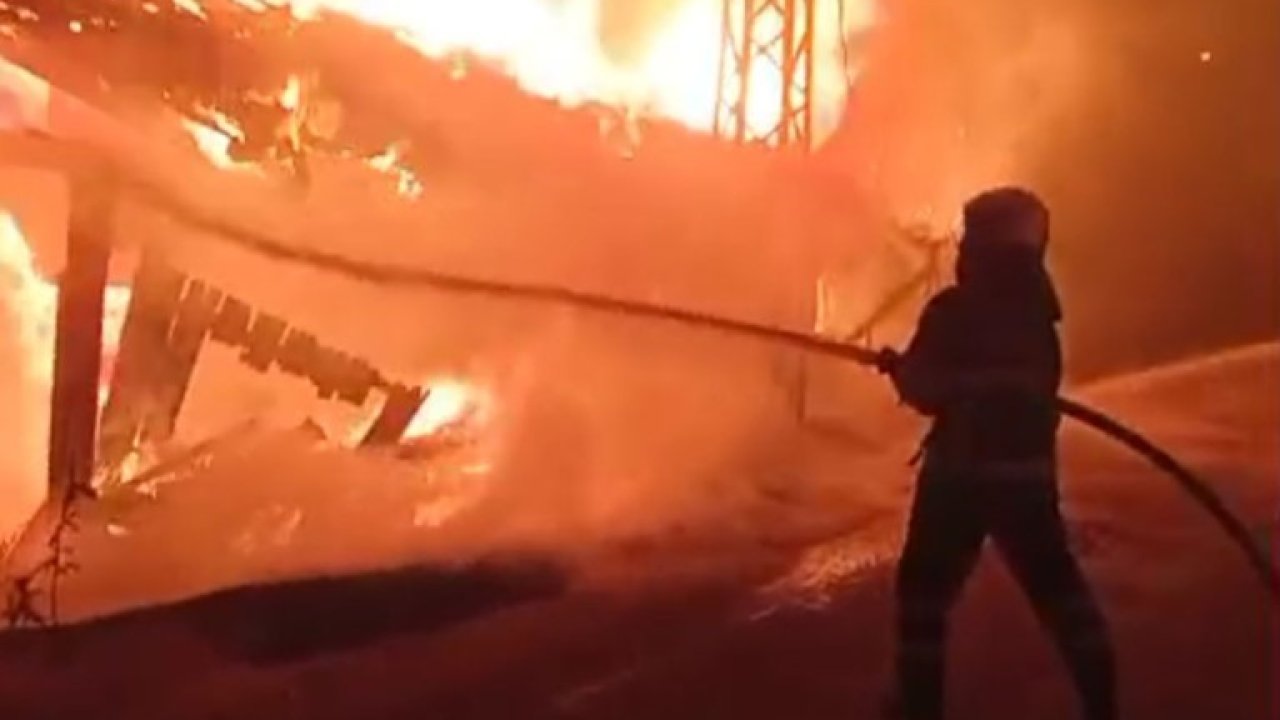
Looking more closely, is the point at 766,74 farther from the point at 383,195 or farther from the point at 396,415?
the point at 396,415

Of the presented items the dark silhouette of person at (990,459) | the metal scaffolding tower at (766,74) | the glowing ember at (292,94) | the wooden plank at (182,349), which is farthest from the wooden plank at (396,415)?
the dark silhouette of person at (990,459)

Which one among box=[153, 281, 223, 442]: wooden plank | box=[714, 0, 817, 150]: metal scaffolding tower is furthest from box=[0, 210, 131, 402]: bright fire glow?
box=[714, 0, 817, 150]: metal scaffolding tower

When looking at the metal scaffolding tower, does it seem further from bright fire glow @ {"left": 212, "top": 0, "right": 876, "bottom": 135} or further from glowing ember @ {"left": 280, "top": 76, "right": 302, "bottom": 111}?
glowing ember @ {"left": 280, "top": 76, "right": 302, "bottom": 111}

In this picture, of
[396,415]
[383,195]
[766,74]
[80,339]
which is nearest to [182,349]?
[80,339]

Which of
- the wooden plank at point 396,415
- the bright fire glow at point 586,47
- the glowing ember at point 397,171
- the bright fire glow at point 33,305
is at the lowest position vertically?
the wooden plank at point 396,415

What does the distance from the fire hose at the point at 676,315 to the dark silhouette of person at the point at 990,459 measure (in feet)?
0.62

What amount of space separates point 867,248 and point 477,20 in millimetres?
2405

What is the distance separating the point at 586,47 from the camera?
38.4ft

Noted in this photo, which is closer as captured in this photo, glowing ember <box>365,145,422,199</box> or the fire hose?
the fire hose

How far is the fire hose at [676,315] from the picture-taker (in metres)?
7.55

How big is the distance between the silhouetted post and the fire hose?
241 mm

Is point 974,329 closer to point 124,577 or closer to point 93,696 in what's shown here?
point 93,696

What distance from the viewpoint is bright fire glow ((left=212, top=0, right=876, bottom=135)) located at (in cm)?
1082

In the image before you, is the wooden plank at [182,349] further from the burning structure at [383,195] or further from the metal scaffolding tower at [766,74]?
the metal scaffolding tower at [766,74]
